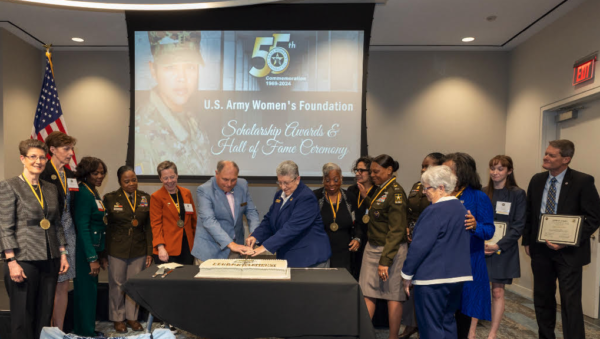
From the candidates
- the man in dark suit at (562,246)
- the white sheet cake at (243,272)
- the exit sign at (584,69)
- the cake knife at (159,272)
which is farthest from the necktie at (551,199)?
the cake knife at (159,272)

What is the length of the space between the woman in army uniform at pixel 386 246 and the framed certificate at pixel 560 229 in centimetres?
114

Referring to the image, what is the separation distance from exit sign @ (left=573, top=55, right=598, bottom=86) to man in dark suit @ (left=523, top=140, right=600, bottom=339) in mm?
1459

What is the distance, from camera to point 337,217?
138 inches

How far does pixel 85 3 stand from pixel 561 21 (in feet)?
18.0

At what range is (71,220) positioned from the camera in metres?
3.25

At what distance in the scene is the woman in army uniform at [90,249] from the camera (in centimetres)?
332

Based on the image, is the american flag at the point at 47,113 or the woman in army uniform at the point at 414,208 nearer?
the woman in army uniform at the point at 414,208

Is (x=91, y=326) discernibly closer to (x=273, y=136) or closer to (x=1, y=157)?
(x=273, y=136)

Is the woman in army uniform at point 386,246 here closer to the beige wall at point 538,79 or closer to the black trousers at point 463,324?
the black trousers at point 463,324

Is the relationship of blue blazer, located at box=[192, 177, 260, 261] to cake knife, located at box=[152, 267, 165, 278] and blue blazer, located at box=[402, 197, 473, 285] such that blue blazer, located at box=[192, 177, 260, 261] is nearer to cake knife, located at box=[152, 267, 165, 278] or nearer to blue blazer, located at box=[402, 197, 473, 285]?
cake knife, located at box=[152, 267, 165, 278]

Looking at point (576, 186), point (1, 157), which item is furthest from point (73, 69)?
point (576, 186)

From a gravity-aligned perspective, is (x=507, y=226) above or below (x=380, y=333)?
above

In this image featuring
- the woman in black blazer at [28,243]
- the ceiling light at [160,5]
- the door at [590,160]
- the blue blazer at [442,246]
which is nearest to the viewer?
the blue blazer at [442,246]

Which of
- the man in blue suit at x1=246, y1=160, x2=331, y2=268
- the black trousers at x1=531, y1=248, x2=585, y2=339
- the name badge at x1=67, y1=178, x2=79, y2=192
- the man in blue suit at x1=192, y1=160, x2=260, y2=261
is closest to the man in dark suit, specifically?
the black trousers at x1=531, y1=248, x2=585, y2=339
